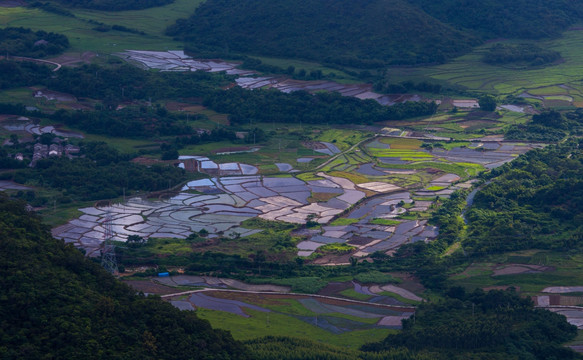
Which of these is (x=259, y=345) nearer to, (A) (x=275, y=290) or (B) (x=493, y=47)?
(A) (x=275, y=290)

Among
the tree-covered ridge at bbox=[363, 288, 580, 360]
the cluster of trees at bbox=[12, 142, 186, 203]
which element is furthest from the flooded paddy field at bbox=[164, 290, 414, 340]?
the cluster of trees at bbox=[12, 142, 186, 203]

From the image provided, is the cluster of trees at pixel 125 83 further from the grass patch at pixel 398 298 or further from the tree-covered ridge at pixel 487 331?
the tree-covered ridge at pixel 487 331

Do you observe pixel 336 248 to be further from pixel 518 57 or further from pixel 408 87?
pixel 518 57

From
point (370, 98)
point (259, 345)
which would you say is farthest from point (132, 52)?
point (259, 345)

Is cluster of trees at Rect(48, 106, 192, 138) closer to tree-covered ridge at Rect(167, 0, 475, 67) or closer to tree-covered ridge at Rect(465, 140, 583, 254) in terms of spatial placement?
tree-covered ridge at Rect(167, 0, 475, 67)

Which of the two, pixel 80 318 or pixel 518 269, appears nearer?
pixel 80 318

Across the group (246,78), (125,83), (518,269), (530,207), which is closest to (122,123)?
(125,83)
